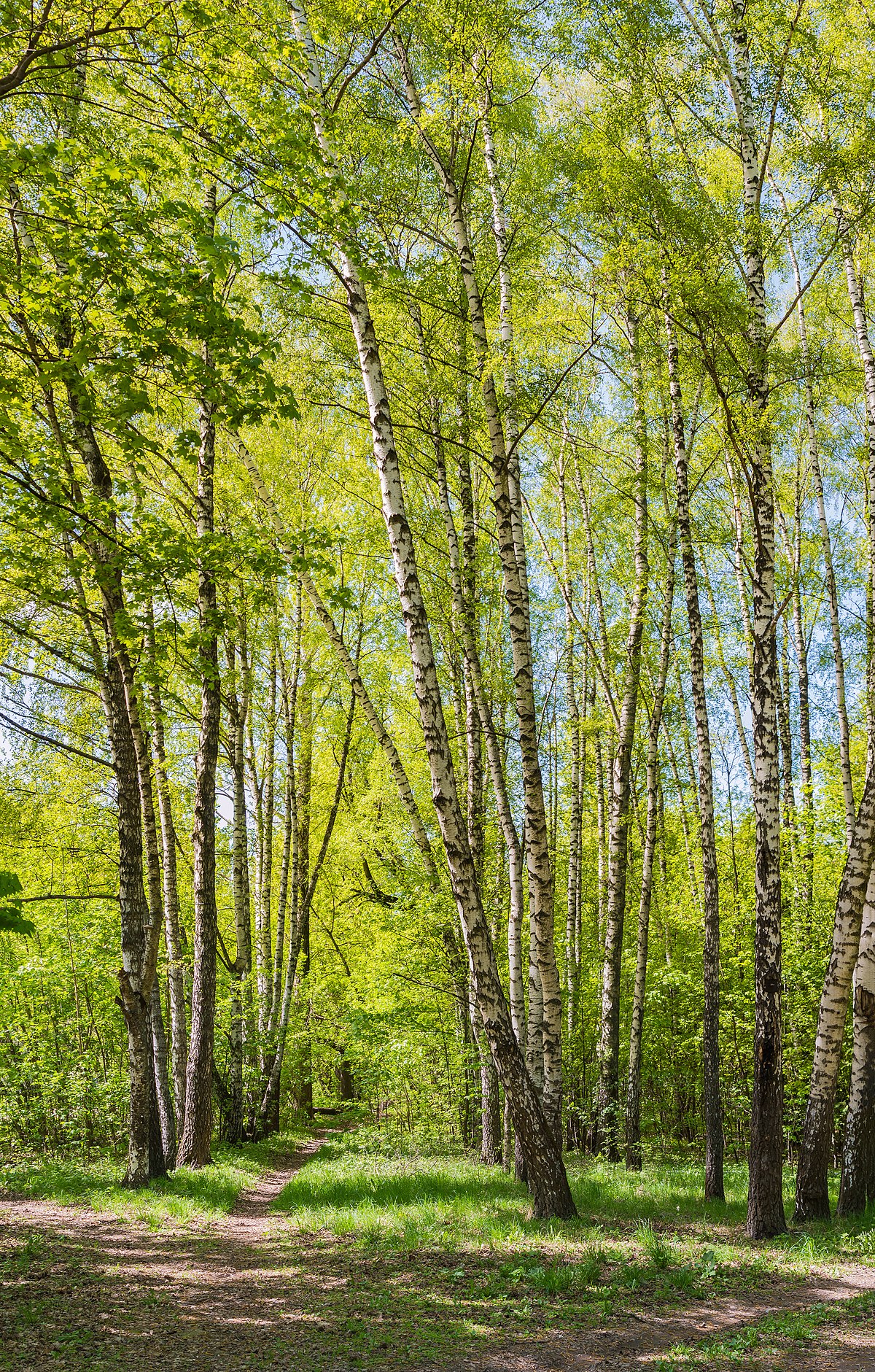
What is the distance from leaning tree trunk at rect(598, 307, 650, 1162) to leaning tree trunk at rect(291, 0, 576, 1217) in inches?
166

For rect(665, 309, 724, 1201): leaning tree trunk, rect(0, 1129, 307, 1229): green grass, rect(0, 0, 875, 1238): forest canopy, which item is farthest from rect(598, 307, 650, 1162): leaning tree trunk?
rect(0, 1129, 307, 1229): green grass

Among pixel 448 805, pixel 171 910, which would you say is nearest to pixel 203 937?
pixel 171 910

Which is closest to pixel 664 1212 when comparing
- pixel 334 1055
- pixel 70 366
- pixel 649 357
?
pixel 70 366

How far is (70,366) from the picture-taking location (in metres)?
5.28

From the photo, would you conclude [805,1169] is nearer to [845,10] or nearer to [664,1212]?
[664,1212]

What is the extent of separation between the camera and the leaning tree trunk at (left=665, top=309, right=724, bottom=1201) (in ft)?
28.2

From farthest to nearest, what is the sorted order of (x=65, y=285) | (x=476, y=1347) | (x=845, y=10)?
(x=845, y=10) < (x=65, y=285) < (x=476, y=1347)

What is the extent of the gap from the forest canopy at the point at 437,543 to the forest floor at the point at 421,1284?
2.65 ft

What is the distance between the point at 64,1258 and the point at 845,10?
13.6 meters

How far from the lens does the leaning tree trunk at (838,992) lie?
7.25 m

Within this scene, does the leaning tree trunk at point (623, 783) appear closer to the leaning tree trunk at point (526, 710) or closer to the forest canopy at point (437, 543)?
the forest canopy at point (437, 543)

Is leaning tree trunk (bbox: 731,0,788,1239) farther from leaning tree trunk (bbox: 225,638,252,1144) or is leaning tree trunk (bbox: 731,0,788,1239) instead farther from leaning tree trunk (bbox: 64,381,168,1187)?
leaning tree trunk (bbox: 225,638,252,1144)

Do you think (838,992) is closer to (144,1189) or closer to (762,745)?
(762,745)

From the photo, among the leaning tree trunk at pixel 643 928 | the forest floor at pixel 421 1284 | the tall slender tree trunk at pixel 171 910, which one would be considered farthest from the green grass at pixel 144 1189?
the leaning tree trunk at pixel 643 928
